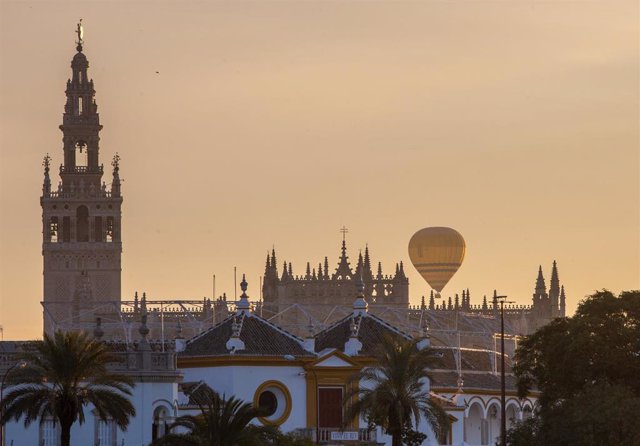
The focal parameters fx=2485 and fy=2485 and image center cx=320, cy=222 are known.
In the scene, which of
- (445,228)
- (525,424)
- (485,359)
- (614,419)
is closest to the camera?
(614,419)

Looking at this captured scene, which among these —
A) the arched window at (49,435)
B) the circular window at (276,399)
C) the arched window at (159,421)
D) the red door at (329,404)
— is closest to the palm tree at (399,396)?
the arched window at (159,421)

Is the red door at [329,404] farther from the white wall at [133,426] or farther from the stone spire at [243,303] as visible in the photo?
the white wall at [133,426]

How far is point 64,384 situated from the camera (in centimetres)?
8025

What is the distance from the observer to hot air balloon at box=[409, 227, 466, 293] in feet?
571

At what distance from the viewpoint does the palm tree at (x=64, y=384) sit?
8012cm

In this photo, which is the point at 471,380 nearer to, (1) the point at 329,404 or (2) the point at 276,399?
(1) the point at 329,404

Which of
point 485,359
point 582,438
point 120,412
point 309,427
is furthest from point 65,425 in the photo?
point 485,359

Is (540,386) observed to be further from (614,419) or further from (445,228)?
(445,228)

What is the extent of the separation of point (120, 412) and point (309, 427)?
28.8m

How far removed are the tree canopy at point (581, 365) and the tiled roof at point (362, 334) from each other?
50.4 feet

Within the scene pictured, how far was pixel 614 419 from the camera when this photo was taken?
284 feet

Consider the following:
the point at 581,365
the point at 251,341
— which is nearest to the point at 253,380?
the point at 251,341

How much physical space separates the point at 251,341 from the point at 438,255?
65.0m

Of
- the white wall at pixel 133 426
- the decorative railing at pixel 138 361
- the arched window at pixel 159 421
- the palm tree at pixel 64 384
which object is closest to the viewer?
the palm tree at pixel 64 384
